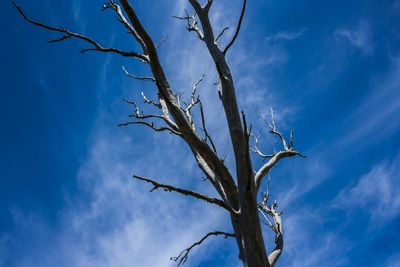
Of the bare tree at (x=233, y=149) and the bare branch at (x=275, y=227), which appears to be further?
the bare branch at (x=275, y=227)

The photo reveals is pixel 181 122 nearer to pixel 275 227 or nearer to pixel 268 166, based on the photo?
pixel 268 166

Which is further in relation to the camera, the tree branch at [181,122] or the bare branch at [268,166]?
the bare branch at [268,166]

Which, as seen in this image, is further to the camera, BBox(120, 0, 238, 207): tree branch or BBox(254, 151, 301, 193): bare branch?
BBox(254, 151, 301, 193): bare branch

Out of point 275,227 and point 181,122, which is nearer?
point 181,122

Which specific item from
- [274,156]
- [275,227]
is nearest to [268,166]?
[274,156]

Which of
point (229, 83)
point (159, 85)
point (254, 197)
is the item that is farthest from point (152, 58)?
point (254, 197)

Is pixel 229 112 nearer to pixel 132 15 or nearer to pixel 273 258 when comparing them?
pixel 132 15

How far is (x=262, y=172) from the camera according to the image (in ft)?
10.4

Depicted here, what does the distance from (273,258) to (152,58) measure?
3155mm

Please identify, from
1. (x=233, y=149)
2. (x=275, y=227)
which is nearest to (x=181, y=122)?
(x=233, y=149)

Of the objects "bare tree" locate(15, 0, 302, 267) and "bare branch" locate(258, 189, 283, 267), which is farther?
"bare branch" locate(258, 189, 283, 267)

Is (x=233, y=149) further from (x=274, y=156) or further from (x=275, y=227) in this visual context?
(x=275, y=227)

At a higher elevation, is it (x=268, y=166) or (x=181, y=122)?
(x=181, y=122)

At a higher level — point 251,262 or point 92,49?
point 92,49
